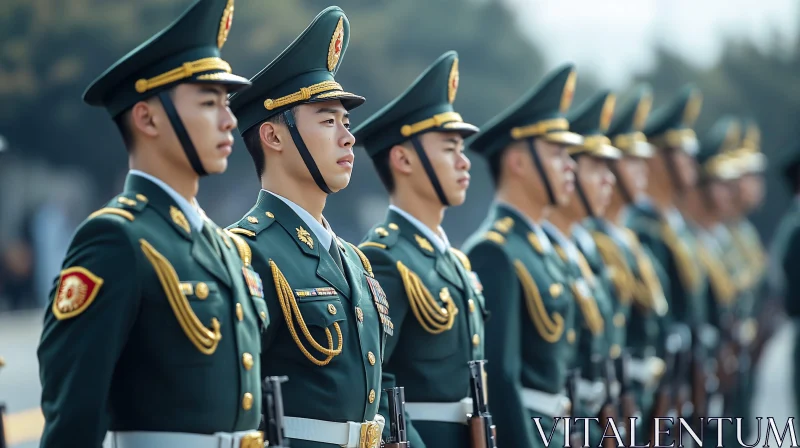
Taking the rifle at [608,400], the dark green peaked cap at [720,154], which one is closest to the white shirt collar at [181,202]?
the rifle at [608,400]

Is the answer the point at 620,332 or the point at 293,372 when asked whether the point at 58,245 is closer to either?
the point at 620,332

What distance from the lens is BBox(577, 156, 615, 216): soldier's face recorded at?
8.27 meters

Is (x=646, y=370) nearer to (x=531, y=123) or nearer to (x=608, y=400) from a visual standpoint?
(x=608, y=400)

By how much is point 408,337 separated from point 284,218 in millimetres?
1037

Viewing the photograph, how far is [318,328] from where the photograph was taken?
470 cm

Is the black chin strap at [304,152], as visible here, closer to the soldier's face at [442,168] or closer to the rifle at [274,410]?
the rifle at [274,410]

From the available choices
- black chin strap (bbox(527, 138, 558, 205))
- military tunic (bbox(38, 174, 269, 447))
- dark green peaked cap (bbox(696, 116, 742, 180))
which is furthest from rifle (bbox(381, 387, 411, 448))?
dark green peaked cap (bbox(696, 116, 742, 180))

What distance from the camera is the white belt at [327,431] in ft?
15.1

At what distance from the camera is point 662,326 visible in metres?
10.1

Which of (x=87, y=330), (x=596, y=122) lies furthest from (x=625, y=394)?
(x=87, y=330)

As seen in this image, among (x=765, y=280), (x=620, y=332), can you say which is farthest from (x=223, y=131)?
(x=765, y=280)

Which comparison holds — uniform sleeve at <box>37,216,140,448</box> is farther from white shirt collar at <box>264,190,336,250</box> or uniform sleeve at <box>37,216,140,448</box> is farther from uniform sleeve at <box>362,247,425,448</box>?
uniform sleeve at <box>362,247,425,448</box>

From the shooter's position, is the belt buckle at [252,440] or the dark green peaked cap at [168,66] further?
the dark green peaked cap at [168,66]

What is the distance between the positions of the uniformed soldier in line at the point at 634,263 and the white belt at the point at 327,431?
14.7 ft
